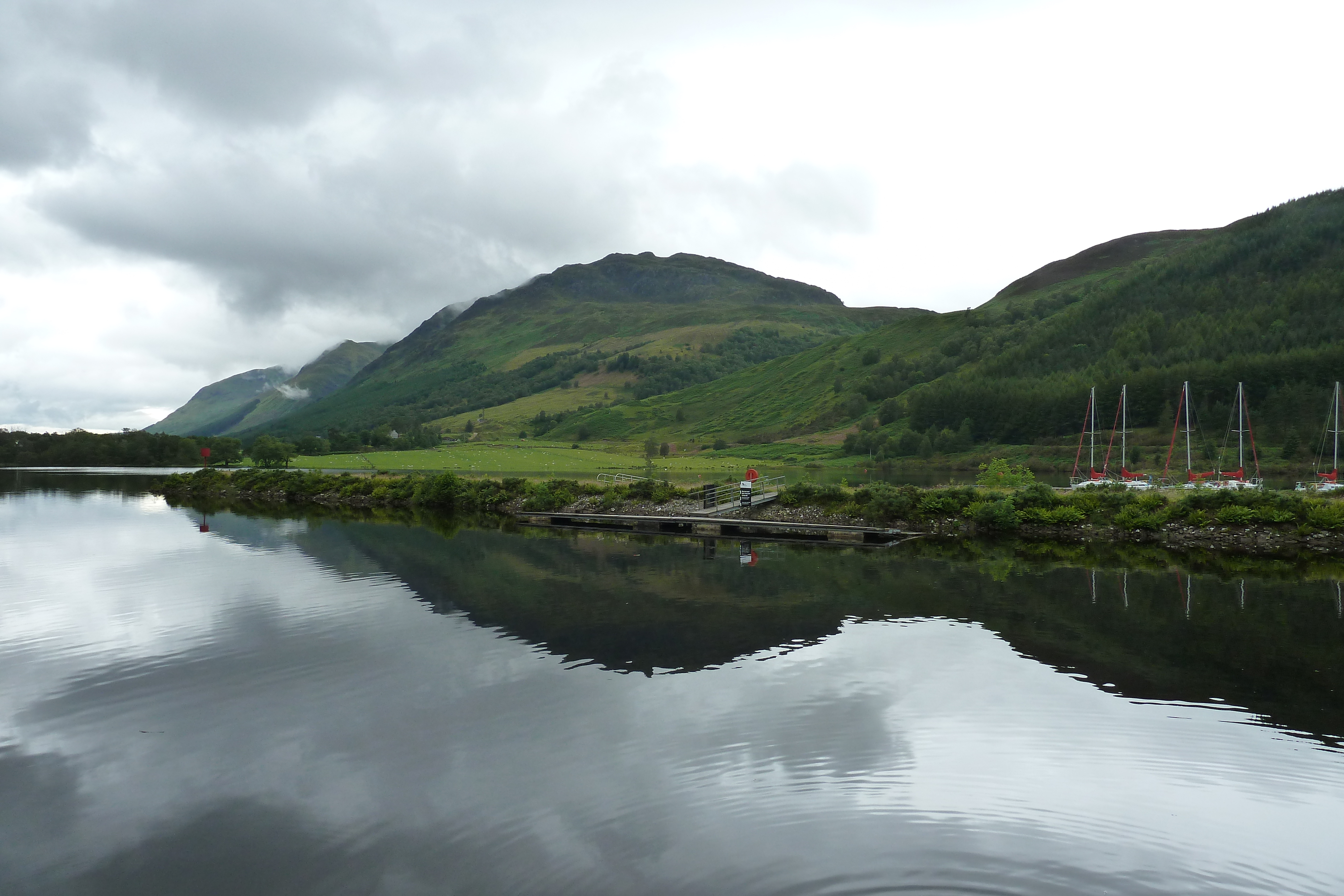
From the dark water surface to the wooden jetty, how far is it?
52.9ft

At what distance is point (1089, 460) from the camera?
134875mm

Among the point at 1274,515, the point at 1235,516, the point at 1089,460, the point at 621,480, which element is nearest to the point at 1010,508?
the point at 1235,516

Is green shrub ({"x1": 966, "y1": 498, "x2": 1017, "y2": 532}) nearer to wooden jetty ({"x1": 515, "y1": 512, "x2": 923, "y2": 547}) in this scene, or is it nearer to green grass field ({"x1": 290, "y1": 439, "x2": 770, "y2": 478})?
wooden jetty ({"x1": 515, "y1": 512, "x2": 923, "y2": 547})

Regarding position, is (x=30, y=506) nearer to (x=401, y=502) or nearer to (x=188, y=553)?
(x=401, y=502)

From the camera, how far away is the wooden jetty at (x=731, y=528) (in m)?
48.2

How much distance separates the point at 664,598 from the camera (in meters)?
29.6

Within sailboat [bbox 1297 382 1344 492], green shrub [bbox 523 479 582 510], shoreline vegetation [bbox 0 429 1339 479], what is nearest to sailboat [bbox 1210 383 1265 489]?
sailboat [bbox 1297 382 1344 492]

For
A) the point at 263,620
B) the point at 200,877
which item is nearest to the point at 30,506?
the point at 263,620

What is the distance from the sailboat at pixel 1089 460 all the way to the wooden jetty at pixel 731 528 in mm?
16991

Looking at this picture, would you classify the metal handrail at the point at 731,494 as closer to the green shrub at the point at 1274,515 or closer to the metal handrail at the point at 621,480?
the metal handrail at the point at 621,480

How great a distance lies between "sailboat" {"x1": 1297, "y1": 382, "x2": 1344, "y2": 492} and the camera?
5250cm

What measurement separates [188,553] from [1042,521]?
169 feet

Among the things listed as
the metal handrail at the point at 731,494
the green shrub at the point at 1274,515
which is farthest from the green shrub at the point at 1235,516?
the metal handrail at the point at 731,494

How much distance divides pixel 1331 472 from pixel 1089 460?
169 ft
